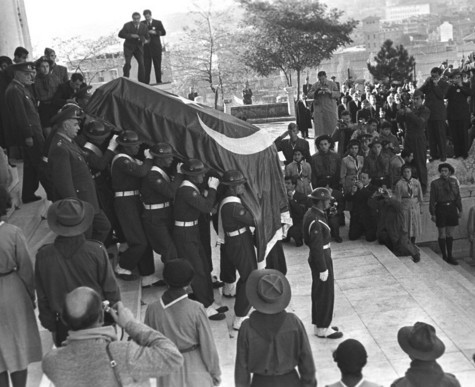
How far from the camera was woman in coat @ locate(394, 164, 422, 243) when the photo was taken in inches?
422

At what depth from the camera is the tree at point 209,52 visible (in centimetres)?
3491

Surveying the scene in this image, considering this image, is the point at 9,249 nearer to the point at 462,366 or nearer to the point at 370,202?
the point at 462,366

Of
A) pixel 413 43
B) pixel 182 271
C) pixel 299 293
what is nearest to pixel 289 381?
pixel 182 271

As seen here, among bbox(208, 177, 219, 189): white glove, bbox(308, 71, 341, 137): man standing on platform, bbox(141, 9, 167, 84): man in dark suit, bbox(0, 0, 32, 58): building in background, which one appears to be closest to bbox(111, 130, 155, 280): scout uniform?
bbox(208, 177, 219, 189): white glove

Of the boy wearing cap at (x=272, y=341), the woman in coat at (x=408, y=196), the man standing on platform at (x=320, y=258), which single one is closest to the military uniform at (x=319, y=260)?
the man standing on platform at (x=320, y=258)

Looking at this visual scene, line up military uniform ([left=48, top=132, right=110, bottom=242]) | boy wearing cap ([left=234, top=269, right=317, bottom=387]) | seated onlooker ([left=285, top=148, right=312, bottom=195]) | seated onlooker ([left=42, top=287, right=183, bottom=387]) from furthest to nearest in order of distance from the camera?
seated onlooker ([left=285, top=148, right=312, bottom=195]) → military uniform ([left=48, top=132, right=110, bottom=242]) → boy wearing cap ([left=234, top=269, right=317, bottom=387]) → seated onlooker ([left=42, top=287, right=183, bottom=387])

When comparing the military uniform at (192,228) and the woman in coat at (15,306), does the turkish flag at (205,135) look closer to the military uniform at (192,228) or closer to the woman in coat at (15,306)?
the military uniform at (192,228)

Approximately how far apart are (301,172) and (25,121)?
4.23 m

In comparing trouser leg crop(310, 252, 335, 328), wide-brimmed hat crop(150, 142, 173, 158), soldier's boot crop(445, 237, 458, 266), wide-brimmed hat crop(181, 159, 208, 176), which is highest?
wide-brimmed hat crop(150, 142, 173, 158)

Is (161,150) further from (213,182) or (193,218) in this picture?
(193,218)

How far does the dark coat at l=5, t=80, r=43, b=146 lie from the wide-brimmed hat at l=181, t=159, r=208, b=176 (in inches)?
94.3

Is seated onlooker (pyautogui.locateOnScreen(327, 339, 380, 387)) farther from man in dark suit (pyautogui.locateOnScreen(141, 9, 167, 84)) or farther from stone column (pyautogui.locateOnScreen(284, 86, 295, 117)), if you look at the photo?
stone column (pyautogui.locateOnScreen(284, 86, 295, 117))

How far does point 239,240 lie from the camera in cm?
717

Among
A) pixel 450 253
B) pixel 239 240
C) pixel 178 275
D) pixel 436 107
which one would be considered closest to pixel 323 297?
pixel 239 240
